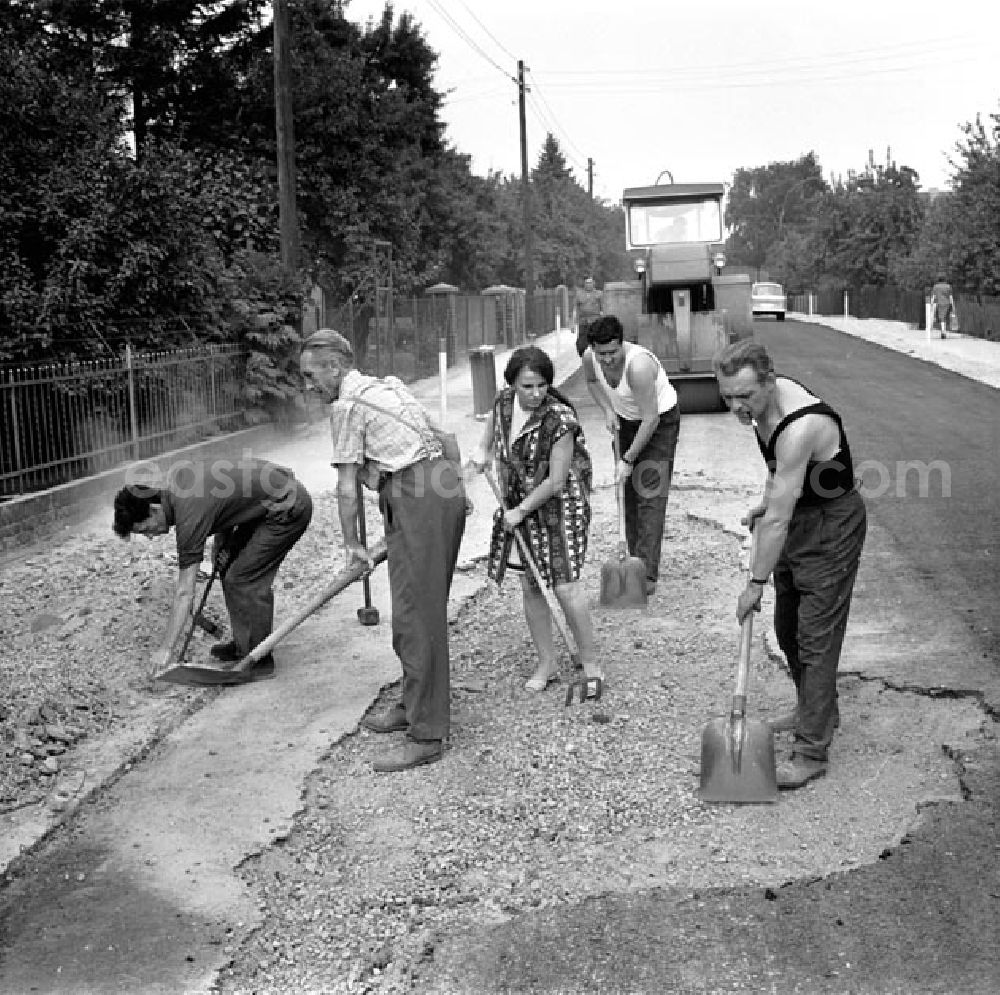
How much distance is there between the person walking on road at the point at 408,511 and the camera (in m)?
5.73

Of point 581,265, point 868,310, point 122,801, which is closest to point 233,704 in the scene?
point 122,801

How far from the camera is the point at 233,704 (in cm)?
661

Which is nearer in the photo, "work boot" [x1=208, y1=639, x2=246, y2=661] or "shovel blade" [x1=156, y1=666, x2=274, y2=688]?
"shovel blade" [x1=156, y1=666, x2=274, y2=688]

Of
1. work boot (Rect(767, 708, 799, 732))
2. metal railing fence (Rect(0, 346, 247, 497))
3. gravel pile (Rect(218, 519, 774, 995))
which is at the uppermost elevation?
metal railing fence (Rect(0, 346, 247, 497))

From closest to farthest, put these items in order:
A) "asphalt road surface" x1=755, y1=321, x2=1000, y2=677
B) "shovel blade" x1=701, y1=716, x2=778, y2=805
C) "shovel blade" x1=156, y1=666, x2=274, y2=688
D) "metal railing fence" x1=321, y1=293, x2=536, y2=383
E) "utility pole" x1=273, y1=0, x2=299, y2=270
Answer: "shovel blade" x1=701, y1=716, x2=778, y2=805 → "shovel blade" x1=156, y1=666, x2=274, y2=688 → "asphalt road surface" x1=755, y1=321, x2=1000, y2=677 → "utility pole" x1=273, y1=0, x2=299, y2=270 → "metal railing fence" x1=321, y1=293, x2=536, y2=383

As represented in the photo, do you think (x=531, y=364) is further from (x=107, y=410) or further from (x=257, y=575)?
(x=107, y=410)

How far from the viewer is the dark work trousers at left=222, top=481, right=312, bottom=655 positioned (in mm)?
7012

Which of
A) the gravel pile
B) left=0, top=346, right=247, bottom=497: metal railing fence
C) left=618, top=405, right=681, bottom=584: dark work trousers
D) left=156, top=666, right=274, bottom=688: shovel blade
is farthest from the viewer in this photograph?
left=0, top=346, right=247, bottom=497: metal railing fence

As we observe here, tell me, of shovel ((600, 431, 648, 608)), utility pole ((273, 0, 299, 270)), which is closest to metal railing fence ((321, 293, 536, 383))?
utility pole ((273, 0, 299, 270))

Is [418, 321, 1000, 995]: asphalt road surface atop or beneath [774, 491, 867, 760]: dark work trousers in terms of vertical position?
beneath

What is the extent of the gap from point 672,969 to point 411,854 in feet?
3.95

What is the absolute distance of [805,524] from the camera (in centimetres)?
531

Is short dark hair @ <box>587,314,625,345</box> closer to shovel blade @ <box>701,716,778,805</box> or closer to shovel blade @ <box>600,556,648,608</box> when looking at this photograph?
shovel blade @ <box>600,556,648,608</box>

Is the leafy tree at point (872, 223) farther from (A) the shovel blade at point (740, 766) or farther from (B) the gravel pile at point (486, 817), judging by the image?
(A) the shovel blade at point (740, 766)
